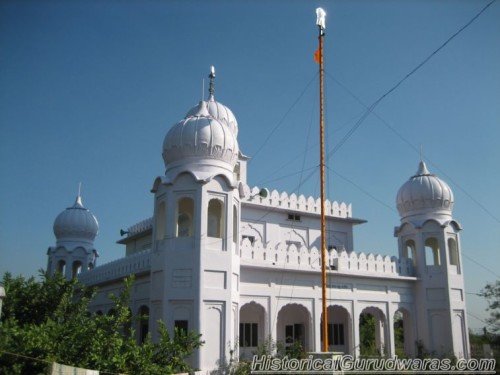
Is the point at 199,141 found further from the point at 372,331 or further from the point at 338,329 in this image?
the point at 372,331

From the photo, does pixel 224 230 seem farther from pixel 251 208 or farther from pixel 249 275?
pixel 251 208

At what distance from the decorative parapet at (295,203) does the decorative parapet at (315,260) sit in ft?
6.48

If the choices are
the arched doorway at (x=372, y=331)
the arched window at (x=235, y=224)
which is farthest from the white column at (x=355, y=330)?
the arched window at (x=235, y=224)

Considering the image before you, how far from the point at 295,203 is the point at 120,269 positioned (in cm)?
784

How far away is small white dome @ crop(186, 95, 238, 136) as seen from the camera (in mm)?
21859

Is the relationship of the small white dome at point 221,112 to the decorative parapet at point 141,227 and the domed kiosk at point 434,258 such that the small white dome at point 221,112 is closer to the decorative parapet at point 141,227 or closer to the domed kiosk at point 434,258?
the decorative parapet at point 141,227

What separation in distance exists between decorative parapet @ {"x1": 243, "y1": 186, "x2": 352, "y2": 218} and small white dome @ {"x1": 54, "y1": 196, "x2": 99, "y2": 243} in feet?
37.4

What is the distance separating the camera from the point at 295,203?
71.8ft

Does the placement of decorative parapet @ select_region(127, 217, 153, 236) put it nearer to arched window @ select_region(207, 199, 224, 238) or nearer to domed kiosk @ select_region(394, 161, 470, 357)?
arched window @ select_region(207, 199, 224, 238)

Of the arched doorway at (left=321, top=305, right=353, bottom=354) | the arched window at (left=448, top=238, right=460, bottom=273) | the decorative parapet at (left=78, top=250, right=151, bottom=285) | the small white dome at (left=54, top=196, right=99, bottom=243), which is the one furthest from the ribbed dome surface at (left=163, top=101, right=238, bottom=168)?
the small white dome at (left=54, top=196, right=99, bottom=243)

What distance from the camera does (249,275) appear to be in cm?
1736

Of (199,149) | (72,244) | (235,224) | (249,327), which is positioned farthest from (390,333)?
(72,244)

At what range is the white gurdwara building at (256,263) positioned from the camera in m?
15.4

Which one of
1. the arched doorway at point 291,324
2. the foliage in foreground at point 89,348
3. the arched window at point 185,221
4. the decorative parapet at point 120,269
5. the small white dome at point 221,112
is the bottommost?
the foliage in foreground at point 89,348
